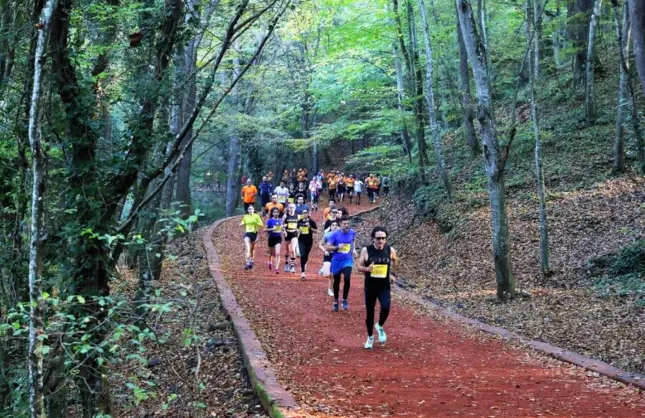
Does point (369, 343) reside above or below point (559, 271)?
below

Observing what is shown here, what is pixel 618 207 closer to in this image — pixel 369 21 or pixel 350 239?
pixel 350 239

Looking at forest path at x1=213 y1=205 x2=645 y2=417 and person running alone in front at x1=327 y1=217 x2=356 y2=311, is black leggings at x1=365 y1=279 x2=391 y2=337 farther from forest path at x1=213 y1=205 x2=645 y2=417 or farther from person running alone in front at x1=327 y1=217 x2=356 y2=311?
person running alone in front at x1=327 y1=217 x2=356 y2=311

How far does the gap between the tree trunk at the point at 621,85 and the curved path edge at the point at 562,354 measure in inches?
312

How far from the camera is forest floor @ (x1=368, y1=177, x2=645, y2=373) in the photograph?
1119 cm

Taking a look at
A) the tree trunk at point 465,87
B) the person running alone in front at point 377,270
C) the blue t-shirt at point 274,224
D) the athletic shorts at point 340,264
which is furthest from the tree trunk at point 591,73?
the person running alone in front at point 377,270

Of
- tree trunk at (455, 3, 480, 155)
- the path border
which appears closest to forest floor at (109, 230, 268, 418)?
the path border

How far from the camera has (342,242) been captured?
492 inches

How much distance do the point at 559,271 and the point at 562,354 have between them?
20.2ft

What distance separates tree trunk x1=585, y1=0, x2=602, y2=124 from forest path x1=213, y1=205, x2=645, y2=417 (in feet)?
38.3

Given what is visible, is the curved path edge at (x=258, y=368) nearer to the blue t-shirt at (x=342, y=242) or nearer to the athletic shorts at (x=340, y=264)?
the athletic shorts at (x=340, y=264)

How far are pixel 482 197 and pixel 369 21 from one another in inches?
359

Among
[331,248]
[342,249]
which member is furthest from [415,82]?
[331,248]

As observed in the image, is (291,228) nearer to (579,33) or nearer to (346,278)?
(346,278)

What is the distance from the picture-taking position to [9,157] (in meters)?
8.23
